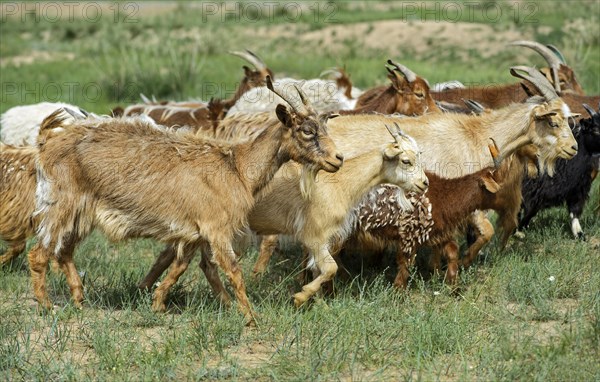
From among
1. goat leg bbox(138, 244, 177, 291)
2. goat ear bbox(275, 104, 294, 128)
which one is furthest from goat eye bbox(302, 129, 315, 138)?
goat leg bbox(138, 244, 177, 291)

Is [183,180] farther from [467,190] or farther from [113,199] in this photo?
[467,190]

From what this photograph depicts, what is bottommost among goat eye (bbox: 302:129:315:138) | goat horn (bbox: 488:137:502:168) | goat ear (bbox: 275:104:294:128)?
goat horn (bbox: 488:137:502:168)

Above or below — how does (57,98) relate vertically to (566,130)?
below

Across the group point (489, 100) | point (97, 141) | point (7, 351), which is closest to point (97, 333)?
point (7, 351)

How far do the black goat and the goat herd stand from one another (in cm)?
31

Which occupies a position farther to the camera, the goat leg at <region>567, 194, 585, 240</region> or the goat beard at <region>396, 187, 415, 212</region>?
the goat leg at <region>567, 194, 585, 240</region>

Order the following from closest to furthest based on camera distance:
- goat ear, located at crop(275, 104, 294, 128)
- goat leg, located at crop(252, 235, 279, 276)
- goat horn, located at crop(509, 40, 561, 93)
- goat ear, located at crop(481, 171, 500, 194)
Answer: goat ear, located at crop(275, 104, 294, 128) < goat ear, located at crop(481, 171, 500, 194) < goat leg, located at crop(252, 235, 279, 276) < goat horn, located at crop(509, 40, 561, 93)

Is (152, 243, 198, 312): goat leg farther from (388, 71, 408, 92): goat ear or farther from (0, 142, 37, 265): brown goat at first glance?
(388, 71, 408, 92): goat ear

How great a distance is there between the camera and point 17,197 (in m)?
7.80

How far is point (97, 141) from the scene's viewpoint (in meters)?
6.83

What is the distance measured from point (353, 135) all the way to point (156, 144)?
1.92 m

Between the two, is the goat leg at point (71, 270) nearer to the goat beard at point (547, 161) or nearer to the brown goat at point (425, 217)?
the brown goat at point (425, 217)

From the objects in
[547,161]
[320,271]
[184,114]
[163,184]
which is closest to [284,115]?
[163,184]

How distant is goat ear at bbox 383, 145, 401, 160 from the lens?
6.83m
